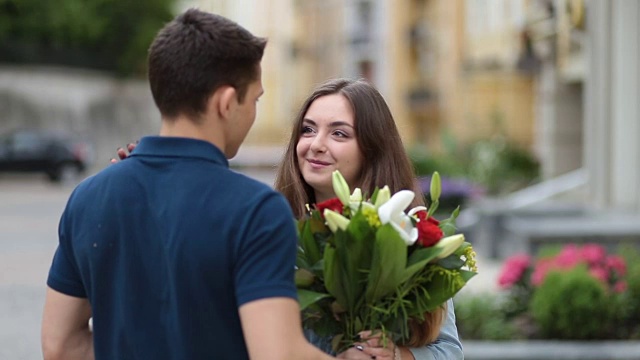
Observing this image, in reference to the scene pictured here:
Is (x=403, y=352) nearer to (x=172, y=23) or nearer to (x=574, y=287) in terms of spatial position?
(x=172, y=23)

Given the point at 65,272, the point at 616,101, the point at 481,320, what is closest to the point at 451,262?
the point at 65,272

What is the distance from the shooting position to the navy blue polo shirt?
263 centimetres

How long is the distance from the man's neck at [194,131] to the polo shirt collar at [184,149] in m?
0.01

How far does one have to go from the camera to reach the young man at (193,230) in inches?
103

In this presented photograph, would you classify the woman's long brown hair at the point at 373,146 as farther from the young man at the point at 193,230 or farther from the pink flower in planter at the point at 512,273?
the pink flower in planter at the point at 512,273

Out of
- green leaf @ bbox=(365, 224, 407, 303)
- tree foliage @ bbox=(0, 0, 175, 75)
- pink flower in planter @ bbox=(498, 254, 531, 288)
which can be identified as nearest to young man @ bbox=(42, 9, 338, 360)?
green leaf @ bbox=(365, 224, 407, 303)

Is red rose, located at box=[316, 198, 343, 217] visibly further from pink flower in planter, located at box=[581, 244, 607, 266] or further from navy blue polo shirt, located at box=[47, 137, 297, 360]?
pink flower in planter, located at box=[581, 244, 607, 266]

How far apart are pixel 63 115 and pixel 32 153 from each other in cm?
1258

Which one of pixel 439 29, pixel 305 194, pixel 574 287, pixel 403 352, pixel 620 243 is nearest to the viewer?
pixel 403 352

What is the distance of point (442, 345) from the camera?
3.36 meters

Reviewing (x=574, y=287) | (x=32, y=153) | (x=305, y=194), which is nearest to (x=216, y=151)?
(x=305, y=194)

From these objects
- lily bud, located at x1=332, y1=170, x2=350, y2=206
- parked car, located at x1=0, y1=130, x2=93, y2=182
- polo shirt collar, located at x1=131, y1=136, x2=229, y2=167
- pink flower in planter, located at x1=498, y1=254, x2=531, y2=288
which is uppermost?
polo shirt collar, located at x1=131, y1=136, x2=229, y2=167

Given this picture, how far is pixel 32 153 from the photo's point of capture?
4019 cm

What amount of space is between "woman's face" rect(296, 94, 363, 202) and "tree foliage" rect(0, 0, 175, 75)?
159 ft
